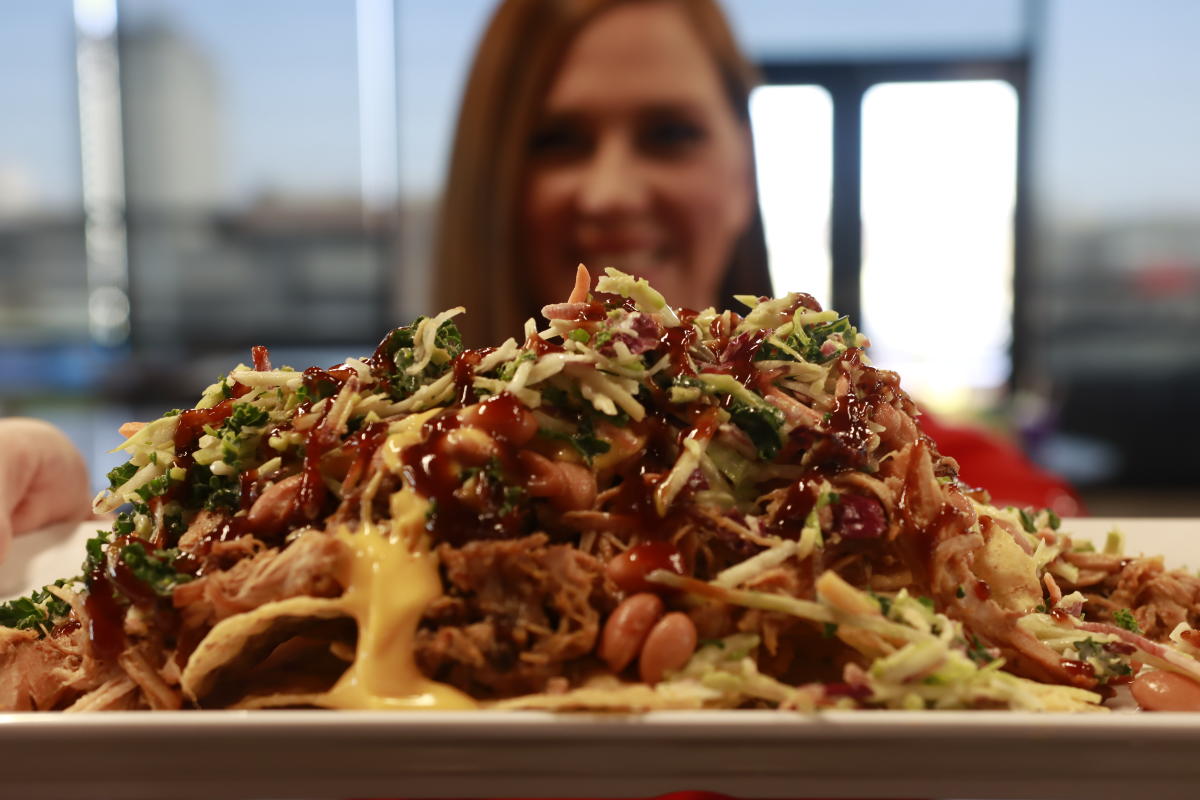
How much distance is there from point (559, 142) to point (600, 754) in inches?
141

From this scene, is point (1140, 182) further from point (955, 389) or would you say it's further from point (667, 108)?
point (667, 108)

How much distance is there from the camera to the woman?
4094mm

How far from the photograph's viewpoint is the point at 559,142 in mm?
4258

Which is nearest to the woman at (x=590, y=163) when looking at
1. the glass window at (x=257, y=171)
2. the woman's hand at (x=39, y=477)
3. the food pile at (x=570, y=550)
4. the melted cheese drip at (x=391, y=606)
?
the woman's hand at (x=39, y=477)

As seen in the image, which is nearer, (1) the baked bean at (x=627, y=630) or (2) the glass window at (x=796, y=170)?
(1) the baked bean at (x=627, y=630)

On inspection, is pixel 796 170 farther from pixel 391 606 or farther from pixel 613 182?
pixel 391 606

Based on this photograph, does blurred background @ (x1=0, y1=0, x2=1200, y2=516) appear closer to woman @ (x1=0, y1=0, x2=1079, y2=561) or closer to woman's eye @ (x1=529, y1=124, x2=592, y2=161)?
woman @ (x1=0, y1=0, x2=1079, y2=561)

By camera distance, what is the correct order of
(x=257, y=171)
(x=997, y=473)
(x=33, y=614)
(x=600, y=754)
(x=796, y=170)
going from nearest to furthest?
1. (x=600, y=754)
2. (x=33, y=614)
3. (x=997, y=473)
4. (x=796, y=170)
5. (x=257, y=171)

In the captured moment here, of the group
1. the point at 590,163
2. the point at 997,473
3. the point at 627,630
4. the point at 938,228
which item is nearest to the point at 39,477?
the point at 627,630

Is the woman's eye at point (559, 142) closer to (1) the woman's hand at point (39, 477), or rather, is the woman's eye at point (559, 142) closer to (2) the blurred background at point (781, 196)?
(1) the woman's hand at point (39, 477)

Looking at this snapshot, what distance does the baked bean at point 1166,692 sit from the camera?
4.42 ft

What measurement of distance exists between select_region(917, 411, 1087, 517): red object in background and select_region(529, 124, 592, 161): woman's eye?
6.53 ft

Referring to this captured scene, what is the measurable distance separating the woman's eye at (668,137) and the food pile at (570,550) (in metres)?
2.75

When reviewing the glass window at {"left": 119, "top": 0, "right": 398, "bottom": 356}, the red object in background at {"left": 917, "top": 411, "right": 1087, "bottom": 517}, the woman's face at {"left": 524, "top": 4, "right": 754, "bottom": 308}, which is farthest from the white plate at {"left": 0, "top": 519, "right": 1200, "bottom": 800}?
the glass window at {"left": 119, "top": 0, "right": 398, "bottom": 356}
